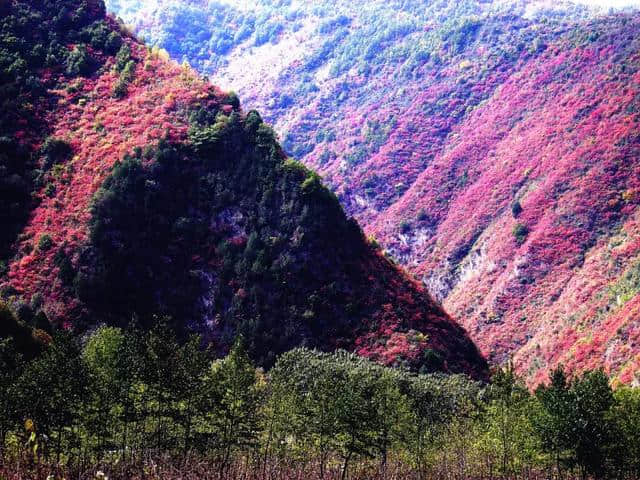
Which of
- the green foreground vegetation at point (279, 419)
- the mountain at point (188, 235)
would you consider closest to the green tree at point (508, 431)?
the green foreground vegetation at point (279, 419)

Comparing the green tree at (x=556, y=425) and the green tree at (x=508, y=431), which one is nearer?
the green tree at (x=556, y=425)

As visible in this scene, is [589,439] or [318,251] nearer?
[589,439]

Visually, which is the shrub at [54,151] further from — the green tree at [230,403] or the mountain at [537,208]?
the mountain at [537,208]

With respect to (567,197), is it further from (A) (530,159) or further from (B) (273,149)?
(B) (273,149)

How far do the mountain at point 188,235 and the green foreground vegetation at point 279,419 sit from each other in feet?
65.4

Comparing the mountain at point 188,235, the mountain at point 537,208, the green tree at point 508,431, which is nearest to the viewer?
the green tree at point 508,431

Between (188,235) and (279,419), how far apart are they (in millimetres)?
40859

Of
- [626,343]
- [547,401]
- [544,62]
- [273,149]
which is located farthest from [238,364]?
[544,62]

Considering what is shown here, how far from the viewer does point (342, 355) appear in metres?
72.8

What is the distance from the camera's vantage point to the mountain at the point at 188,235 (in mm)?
79625

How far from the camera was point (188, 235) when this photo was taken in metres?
87.8

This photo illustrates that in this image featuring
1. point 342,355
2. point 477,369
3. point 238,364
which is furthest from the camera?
point 477,369

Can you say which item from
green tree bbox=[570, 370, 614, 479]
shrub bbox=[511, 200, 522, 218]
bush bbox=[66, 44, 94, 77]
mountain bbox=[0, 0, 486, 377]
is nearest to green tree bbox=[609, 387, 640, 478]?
green tree bbox=[570, 370, 614, 479]

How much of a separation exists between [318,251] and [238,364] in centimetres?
3918
